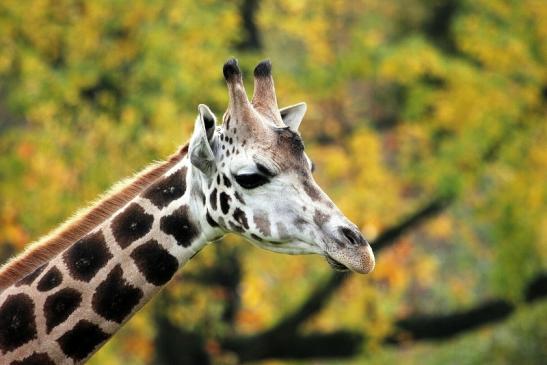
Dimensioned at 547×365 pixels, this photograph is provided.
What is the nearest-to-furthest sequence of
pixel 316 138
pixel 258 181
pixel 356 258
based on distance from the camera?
pixel 356 258 → pixel 258 181 → pixel 316 138

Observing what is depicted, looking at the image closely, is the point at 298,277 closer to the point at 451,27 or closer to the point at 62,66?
the point at 451,27

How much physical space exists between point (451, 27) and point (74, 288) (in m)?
12.5

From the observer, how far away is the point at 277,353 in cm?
1705

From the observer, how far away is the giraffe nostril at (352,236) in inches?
203

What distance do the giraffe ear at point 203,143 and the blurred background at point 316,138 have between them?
705 centimetres

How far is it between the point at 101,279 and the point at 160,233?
364 mm

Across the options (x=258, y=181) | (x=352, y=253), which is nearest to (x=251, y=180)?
(x=258, y=181)

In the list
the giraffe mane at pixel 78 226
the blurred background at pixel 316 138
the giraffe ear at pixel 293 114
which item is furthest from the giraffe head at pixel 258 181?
the blurred background at pixel 316 138

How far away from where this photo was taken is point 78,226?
5.77 m

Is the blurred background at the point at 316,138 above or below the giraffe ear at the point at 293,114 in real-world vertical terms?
below

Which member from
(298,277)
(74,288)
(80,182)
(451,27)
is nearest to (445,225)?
(298,277)

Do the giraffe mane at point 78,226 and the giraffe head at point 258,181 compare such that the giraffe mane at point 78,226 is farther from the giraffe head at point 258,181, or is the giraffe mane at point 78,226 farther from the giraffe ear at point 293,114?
the giraffe ear at point 293,114

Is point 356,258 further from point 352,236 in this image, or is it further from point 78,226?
point 78,226

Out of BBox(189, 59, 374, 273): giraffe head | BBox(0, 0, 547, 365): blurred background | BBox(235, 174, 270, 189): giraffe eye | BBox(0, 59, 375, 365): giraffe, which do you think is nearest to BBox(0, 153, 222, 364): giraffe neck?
BBox(0, 59, 375, 365): giraffe
